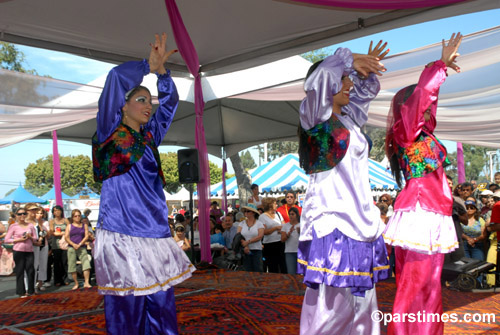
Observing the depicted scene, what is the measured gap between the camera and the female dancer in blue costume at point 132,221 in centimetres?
241

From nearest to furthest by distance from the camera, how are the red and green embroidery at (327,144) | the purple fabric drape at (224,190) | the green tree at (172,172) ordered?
1. the red and green embroidery at (327,144)
2. the purple fabric drape at (224,190)
3. the green tree at (172,172)

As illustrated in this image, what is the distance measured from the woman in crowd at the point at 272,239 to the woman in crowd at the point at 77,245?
9.99 feet

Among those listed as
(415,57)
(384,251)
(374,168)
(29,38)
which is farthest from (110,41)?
(374,168)

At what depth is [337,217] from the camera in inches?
87.1

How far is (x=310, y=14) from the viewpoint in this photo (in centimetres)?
575

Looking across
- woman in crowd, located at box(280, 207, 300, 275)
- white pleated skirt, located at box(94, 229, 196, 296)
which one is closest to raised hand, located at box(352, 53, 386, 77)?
white pleated skirt, located at box(94, 229, 196, 296)

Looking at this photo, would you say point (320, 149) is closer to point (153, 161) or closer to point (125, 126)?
point (153, 161)

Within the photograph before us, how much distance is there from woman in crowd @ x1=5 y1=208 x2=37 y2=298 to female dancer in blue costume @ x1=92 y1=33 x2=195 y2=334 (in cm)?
519

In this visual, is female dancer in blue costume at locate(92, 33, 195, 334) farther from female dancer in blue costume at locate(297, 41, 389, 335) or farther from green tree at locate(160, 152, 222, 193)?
green tree at locate(160, 152, 222, 193)

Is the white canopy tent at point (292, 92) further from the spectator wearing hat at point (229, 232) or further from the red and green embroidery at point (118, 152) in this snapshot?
the red and green embroidery at point (118, 152)

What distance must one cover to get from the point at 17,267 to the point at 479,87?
7.16 meters

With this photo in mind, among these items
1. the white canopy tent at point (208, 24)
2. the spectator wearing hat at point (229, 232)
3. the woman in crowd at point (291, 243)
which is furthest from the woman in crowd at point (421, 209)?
the spectator wearing hat at point (229, 232)

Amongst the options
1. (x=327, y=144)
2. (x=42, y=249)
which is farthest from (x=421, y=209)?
(x=42, y=249)

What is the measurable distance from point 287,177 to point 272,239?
613 cm
